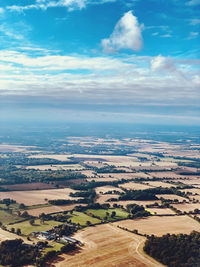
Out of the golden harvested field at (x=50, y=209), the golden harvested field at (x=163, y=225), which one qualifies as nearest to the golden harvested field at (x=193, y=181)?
the golden harvested field at (x=163, y=225)

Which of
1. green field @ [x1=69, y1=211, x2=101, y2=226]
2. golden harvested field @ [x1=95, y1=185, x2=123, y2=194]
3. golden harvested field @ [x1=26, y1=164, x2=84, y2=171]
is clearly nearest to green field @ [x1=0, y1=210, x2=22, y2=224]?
green field @ [x1=69, y1=211, x2=101, y2=226]

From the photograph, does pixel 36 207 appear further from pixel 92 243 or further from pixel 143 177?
pixel 143 177

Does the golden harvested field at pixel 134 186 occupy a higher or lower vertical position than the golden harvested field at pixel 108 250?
higher

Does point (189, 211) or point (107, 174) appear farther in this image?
point (107, 174)

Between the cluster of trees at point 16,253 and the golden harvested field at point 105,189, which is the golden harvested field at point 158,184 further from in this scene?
the cluster of trees at point 16,253

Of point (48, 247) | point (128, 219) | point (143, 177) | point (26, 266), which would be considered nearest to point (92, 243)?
point (48, 247)
